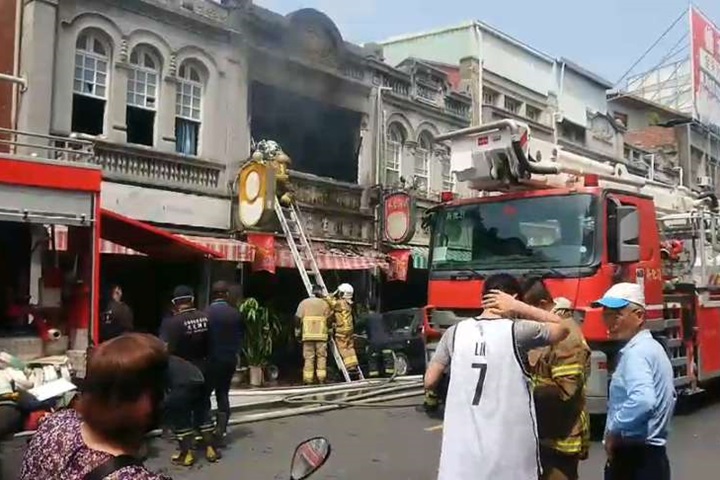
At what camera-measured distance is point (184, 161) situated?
14016 mm

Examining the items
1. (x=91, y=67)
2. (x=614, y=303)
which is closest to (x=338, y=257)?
(x=91, y=67)

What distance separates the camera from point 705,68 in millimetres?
30797

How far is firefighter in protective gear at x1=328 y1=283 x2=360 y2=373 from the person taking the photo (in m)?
13.4

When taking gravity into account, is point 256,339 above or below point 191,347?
below

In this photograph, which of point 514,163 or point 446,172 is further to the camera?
point 446,172

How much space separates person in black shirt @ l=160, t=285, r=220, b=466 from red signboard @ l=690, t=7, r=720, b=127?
26195mm

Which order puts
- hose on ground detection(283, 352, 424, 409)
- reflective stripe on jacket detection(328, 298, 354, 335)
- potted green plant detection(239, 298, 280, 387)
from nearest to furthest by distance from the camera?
1. hose on ground detection(283, 352, 424, 409)
2. potted green plant detection(239, 298, 280, 387)
3. reflective stripe on jacket detection(328, 298, 354, 335)

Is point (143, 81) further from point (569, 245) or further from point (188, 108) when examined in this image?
point (569, 245)

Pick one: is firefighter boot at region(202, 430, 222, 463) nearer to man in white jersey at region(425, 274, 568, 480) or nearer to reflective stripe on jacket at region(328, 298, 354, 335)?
man in white jersey at region(425, 274, 568, 480)

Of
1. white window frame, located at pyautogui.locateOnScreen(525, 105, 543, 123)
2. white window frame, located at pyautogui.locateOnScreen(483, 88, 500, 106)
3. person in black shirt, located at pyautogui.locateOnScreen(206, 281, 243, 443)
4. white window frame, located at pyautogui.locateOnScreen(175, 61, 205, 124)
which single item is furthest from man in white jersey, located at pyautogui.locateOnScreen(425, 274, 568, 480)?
white window frame, located at pyautogui.locateOnScreen(525, 105, 543, 123)

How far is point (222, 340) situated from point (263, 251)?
6085mm

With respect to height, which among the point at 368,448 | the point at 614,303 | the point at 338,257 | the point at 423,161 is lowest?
the point at 368,448

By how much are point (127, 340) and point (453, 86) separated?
66.0ft

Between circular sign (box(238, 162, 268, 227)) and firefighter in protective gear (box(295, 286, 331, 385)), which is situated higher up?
circular sign (box(238, 162, 268, 227))
